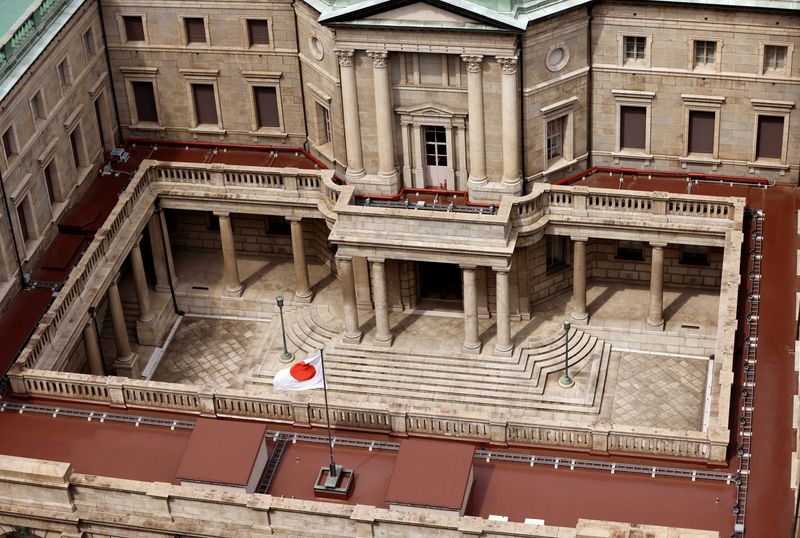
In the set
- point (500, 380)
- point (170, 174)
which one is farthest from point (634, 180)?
point (170, 174)

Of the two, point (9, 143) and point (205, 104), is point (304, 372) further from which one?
point (205, 104)

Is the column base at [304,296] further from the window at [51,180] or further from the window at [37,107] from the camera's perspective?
the window at [37,107]

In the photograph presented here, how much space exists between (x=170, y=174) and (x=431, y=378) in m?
19.8

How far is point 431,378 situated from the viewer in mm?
99062

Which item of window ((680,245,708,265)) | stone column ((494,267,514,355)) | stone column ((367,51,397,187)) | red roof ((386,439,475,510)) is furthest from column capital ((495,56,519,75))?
red roof ((386,439,475,510))

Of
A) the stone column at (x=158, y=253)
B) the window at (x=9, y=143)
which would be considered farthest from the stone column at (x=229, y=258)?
the window at (x=9, y=143)

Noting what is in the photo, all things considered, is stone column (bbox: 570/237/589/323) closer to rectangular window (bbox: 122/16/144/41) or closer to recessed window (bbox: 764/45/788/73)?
recessed window (bbox: 764/45/788/73)

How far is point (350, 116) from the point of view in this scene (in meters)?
97.8

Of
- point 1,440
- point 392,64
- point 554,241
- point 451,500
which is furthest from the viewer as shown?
point 554,241

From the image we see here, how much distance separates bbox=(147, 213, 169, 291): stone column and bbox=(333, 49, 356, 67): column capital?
1656 cm

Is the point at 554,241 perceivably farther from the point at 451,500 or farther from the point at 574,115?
the point at 451,500

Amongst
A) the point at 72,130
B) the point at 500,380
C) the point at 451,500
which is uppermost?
the point at 72,130

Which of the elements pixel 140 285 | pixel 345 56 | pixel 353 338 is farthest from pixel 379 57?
pixel 140 285

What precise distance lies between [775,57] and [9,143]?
4136 cm
